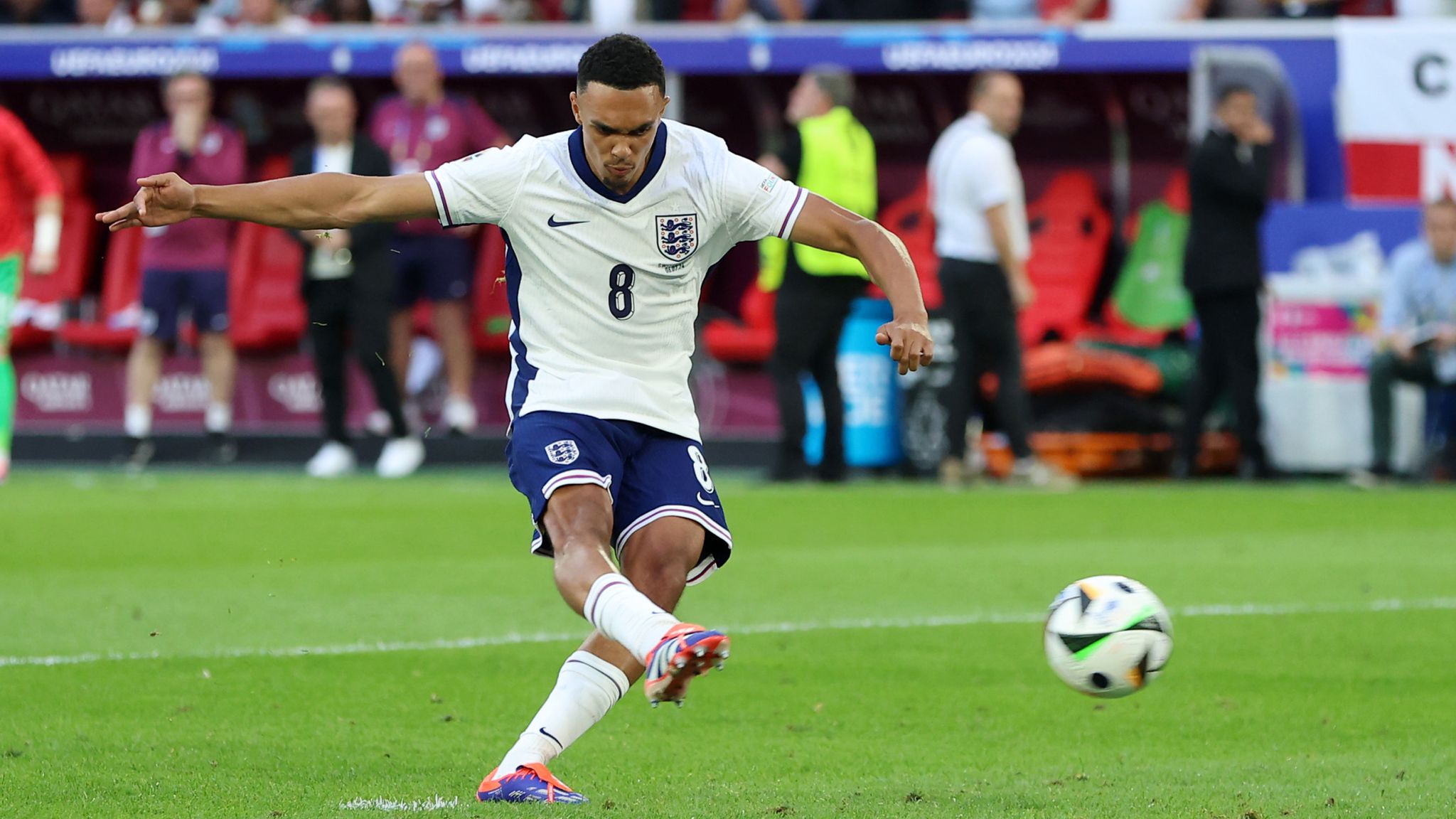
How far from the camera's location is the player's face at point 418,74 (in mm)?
14680

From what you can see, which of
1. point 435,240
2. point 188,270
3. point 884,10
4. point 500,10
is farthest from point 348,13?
point 884,10

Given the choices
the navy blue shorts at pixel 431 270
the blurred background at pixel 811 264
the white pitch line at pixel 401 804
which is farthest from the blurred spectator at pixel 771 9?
the white pitch line at pixel 401 804

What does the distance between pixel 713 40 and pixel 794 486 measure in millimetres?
3816

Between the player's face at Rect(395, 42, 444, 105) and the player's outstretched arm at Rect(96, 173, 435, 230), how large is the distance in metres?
10.1

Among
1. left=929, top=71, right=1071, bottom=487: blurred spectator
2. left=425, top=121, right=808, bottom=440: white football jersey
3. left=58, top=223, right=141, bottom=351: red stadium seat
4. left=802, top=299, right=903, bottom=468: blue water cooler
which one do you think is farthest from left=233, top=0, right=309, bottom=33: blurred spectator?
left=425, top=121, right=808, bottom=440: white football jersey

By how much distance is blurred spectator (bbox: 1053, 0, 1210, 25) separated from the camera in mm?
15383

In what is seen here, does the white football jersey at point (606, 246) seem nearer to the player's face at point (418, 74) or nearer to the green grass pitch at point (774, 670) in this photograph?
the green grass pitch at point (774, 670)

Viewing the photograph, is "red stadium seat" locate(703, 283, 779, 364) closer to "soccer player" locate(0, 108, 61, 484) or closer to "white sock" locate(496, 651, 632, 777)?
"soccer player" locate(0, 108, 61, 484)

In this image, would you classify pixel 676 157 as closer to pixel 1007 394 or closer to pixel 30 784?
pixel 30 784

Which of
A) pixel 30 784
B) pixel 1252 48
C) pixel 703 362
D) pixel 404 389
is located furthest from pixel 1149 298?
pixel 30 784

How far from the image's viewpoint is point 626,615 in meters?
4.25

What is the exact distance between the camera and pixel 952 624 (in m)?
7.70

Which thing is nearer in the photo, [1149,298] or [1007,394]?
[1007,394]

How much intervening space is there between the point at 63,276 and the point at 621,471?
1378 cm
